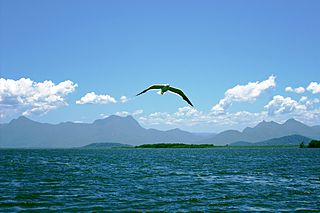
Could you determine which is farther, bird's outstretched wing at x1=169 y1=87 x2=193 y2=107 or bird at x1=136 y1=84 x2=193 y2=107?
bird at x1=136 y1=84 x2=193 y2=107

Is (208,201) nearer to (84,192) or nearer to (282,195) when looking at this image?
(282,195)

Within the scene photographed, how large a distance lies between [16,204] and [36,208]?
95.1 inches

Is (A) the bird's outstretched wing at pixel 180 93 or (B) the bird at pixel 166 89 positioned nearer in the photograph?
(A) the bird's outstretched wing at pixel 180 93

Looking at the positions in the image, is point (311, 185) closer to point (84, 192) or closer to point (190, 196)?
point (190, 196)

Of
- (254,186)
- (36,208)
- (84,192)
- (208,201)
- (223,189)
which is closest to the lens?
(36,208)

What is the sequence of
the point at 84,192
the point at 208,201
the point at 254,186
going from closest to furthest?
the point at 208,201, the point at 84,192, the point at 254,186

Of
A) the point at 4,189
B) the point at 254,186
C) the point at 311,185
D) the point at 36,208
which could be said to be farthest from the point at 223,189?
the point at 4,189

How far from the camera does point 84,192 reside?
3597 cm

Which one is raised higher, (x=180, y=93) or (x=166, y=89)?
(x=166, y=89)

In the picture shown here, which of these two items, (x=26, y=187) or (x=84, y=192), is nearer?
(x=84, y=192)

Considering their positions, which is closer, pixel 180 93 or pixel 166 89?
pixel 180 93

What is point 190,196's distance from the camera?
3362 centimetres

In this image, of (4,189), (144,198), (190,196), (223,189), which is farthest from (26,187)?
(223,189)

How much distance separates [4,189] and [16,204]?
9.45 meters
